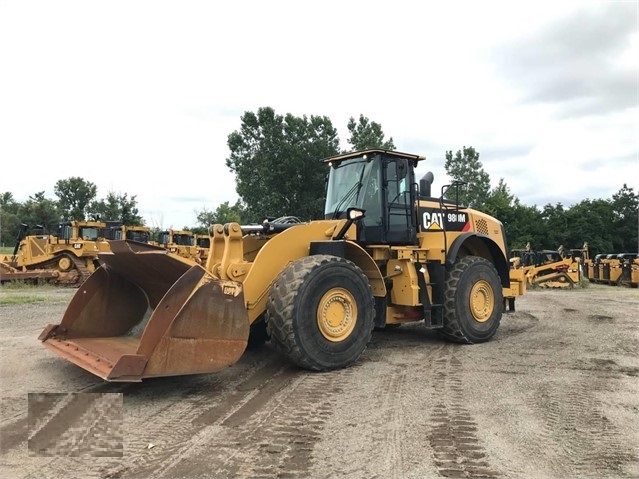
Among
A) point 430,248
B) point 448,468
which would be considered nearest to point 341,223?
point 430,248

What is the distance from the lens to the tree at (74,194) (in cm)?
6531

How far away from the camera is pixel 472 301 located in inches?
299

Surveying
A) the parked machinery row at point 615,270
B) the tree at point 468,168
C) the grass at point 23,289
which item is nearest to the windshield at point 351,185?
the grass at point 23,289

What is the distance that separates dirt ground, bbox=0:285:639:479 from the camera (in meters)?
3.36

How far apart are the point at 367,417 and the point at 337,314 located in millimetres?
1701

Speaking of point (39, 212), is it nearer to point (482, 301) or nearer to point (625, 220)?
point (625, 220)

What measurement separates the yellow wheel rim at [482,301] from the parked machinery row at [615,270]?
1803cm

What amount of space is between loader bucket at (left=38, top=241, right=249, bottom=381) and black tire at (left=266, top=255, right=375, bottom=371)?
53 centimetres

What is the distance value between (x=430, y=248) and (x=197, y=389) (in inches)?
153

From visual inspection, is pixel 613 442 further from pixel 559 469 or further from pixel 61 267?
pixel 61 267

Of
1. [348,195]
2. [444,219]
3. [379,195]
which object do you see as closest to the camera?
[379,195]

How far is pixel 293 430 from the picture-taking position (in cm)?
397

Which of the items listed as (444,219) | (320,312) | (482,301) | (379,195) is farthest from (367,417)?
(444,219)

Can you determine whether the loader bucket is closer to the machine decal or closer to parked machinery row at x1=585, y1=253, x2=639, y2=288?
the machine decal
